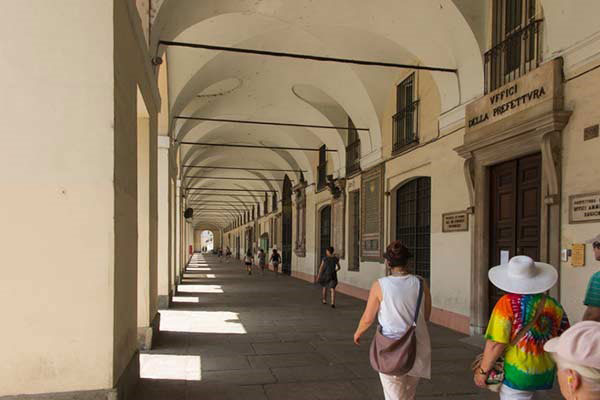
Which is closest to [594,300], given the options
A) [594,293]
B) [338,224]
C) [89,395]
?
[594,293]

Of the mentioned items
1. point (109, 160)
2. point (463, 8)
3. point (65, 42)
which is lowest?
point (109, 160)

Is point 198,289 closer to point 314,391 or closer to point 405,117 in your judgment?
point 405,117

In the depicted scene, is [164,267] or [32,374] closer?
[32,374]

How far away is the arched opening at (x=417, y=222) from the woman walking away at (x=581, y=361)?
843cm

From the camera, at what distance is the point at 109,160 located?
11.5ft

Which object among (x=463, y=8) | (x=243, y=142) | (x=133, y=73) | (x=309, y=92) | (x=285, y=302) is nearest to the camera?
(x=133, y=73)

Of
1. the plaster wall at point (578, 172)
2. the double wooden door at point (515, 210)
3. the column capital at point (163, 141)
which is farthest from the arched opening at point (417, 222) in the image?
the column capital at point (163, 141)

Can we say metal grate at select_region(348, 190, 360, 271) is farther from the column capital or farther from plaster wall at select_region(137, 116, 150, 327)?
plaster wall at select_region(137, 116, 150, 327)

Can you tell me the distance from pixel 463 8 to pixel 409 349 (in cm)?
650

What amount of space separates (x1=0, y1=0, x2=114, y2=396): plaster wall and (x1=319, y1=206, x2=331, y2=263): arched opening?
551 inches

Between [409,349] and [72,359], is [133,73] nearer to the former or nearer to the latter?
[72,359]

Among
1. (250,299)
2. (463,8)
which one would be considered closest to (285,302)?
(250,299)

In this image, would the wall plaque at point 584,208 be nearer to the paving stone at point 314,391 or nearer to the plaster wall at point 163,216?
the paving stone at point 314,391

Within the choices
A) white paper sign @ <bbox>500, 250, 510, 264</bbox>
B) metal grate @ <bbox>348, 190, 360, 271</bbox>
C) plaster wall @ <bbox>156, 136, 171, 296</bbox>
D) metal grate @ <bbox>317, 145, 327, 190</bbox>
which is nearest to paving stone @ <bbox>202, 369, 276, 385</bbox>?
white paper sign @ <bbox>500, 250, 510, 264</bbox>
